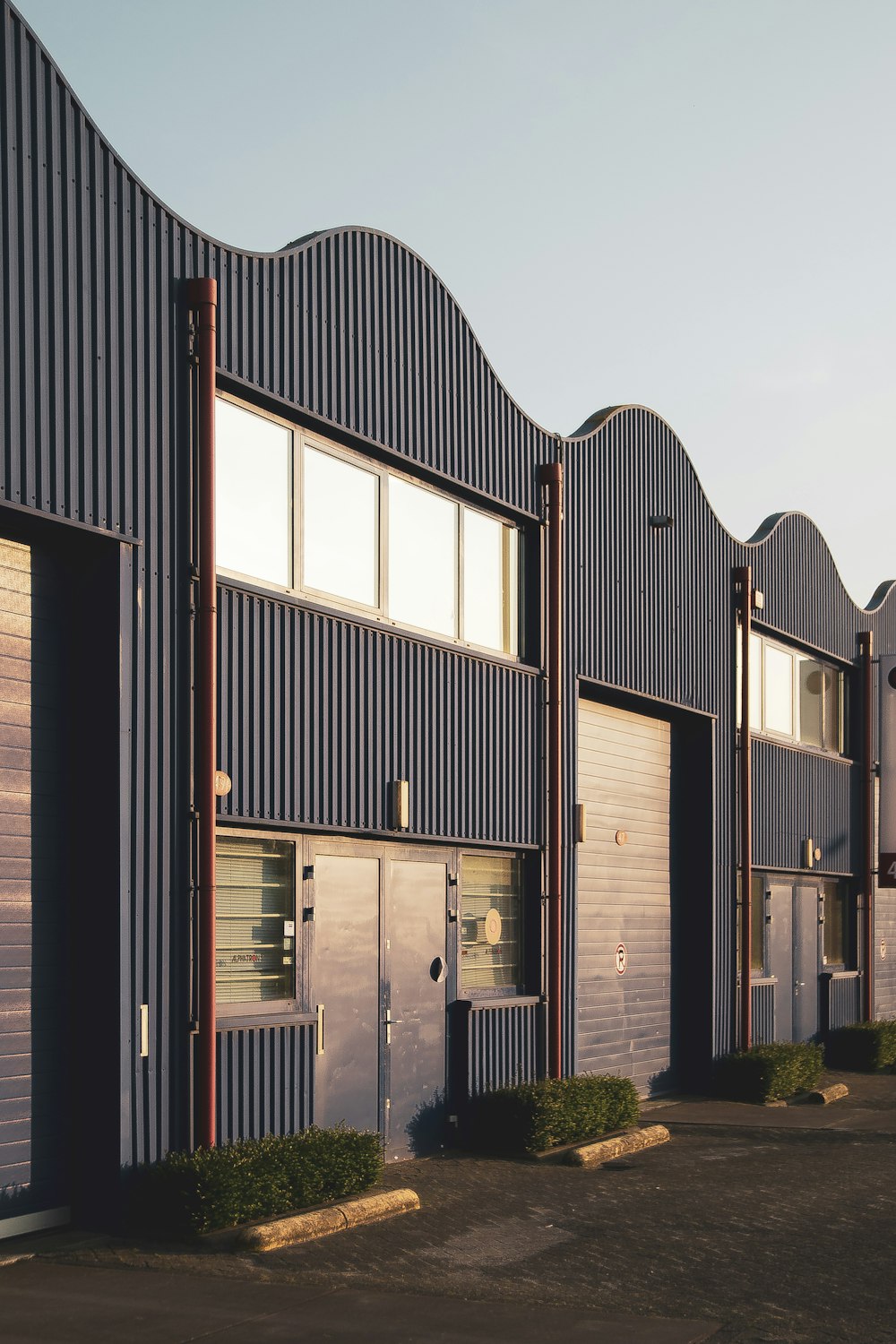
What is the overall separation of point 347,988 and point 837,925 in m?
14.0

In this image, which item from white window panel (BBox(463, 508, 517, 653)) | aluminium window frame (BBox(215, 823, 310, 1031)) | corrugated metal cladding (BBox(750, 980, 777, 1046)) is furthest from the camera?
corrugated metal cladding (BBox(750, 980, 777, 1046))

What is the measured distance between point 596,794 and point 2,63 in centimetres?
1019

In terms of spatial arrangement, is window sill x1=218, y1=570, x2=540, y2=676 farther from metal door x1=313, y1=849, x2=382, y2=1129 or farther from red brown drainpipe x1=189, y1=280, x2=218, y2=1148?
metal door x1=313, y1=849, x2=382, y2=1129

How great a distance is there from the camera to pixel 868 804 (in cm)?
2566

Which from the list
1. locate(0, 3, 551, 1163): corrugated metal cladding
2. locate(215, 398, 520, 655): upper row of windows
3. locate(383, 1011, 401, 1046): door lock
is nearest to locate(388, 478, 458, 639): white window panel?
locate(215, 398, 520, 655): upper row of windows

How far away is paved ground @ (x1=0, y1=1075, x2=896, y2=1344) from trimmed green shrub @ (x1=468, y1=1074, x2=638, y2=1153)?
50 cm

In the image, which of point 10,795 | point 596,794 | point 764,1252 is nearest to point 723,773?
point 596,794

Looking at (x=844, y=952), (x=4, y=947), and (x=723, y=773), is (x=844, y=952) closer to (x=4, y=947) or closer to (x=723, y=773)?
(x=723, y=773)

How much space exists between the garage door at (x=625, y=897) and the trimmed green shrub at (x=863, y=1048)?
4.96 m

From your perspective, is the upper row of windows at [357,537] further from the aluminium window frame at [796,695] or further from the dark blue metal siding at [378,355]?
the aluminium window frame at [796,695]

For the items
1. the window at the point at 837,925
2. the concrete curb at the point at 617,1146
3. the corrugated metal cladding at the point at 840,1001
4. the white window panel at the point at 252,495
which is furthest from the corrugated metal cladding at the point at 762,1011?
the white window panel at the point at 252,495

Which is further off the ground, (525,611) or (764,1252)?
(525,611)

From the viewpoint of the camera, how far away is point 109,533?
34.1ft

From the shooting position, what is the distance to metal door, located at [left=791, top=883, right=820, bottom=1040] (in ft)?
74.5
